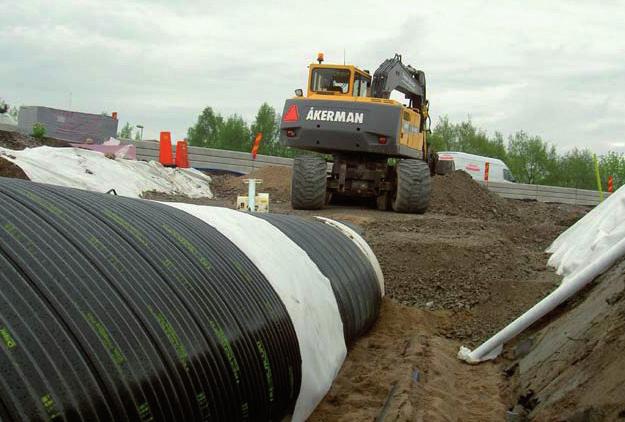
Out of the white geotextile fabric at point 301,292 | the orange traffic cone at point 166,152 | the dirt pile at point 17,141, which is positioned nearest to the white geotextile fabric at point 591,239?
the white geotextile fabric at point 301,292

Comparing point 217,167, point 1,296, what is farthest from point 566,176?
point 1,296

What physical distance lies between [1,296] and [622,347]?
9.63ft

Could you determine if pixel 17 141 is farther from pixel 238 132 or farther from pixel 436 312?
pixel 238 132

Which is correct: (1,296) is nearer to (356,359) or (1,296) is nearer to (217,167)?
(356,359)

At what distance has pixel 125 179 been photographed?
14.8 meters

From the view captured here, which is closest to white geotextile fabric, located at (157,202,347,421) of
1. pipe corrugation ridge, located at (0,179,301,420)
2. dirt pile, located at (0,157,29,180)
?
pipe corrugation ridge, located at (0,179,301,420)

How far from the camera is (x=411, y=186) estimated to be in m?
13.0

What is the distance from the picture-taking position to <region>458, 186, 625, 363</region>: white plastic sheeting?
4.92m

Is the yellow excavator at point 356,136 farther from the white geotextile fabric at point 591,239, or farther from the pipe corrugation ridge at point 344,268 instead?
the pipe corrugation ridge at point 344,268

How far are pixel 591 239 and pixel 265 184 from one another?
40.3 ft

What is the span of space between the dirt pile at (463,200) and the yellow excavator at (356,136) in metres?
2.44

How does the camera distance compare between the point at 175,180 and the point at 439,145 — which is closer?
the point at 175,180

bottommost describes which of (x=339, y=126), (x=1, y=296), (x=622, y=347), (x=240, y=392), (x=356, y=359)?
(x=356, y=359)

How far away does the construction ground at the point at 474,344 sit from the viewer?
3.52 metres
